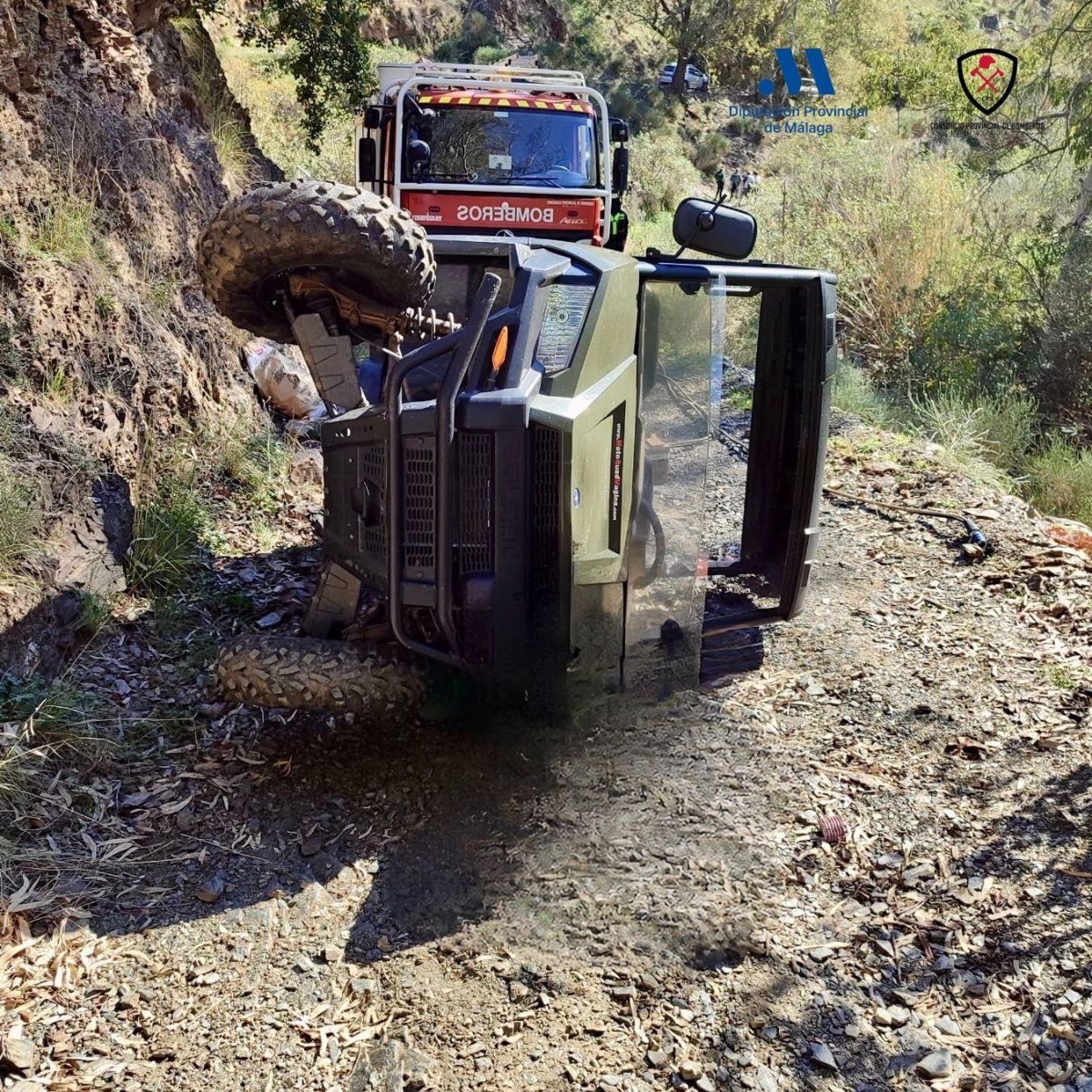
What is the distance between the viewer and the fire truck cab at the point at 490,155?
8.91 metres

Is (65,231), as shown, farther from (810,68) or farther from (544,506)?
(810,68)

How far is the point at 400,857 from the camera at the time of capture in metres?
3.32

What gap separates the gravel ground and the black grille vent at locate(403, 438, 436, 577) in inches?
32.2

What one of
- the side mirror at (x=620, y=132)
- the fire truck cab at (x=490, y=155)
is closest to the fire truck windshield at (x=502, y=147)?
the fire truck cab at (x=490, y=155)

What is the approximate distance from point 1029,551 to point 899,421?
2.95 m

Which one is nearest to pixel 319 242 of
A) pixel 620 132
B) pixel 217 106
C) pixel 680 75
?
pixel 217 106

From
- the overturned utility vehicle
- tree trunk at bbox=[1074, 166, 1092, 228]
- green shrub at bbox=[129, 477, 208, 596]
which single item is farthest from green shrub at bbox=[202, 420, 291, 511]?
tree trunk at bbox=[1074, 166, 1092, 228]

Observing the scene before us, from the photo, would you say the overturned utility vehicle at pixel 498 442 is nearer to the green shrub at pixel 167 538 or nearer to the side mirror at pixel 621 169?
the green shrub at pixel 167 538

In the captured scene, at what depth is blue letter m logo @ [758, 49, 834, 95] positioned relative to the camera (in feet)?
80.6

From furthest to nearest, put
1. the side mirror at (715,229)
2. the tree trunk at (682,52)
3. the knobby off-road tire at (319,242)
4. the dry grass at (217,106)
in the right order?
1. the tree trunk at (682,52)
2. the dry grass at (217,106)
3. the side mirror at (715,229)
4. the knobby off-road tire at (319,242)

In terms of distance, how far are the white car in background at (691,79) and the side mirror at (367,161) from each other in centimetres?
2059

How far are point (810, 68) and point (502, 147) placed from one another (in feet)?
68.5

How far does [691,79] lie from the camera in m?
27.4

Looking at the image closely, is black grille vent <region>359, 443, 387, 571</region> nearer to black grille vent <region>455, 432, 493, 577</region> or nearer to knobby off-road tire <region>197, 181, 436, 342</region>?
black grille vent <region>455, 432, 493, 577</region>
